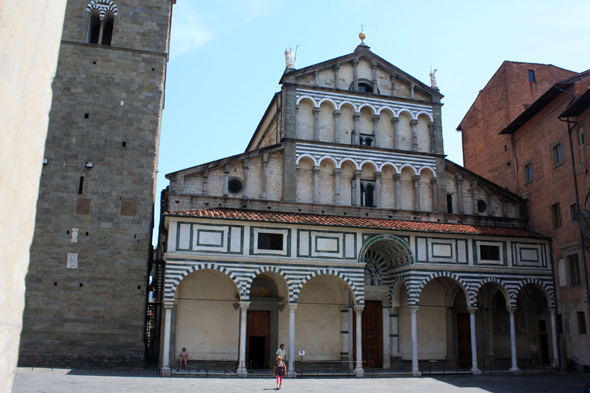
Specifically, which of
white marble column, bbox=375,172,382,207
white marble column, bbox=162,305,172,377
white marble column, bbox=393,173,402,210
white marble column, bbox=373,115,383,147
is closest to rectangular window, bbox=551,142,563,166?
white marble column, bbox=393,173,402,210

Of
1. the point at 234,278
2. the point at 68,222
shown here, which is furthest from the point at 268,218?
the point at 68,222

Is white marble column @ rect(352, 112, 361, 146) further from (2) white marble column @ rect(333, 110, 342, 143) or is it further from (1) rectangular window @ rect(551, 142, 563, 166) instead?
(1) rectangular window @ rect(551, 142, 563, 166)

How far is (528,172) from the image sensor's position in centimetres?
2533

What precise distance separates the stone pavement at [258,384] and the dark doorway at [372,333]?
348 centimetres

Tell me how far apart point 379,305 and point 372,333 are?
1.24 meters

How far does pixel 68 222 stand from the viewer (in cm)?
1980

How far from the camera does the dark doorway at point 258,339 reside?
21219 mm

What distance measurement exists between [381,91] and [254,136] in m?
9.28

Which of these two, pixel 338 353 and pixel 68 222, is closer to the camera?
pixel 68 222

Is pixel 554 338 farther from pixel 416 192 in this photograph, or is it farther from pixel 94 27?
pixel 94 27

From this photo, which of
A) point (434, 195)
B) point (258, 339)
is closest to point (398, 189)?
point (434, 195)

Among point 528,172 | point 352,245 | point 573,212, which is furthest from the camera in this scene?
point 528,172

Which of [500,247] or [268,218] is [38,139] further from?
[500,247]

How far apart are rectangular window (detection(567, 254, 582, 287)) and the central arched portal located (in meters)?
6.92
